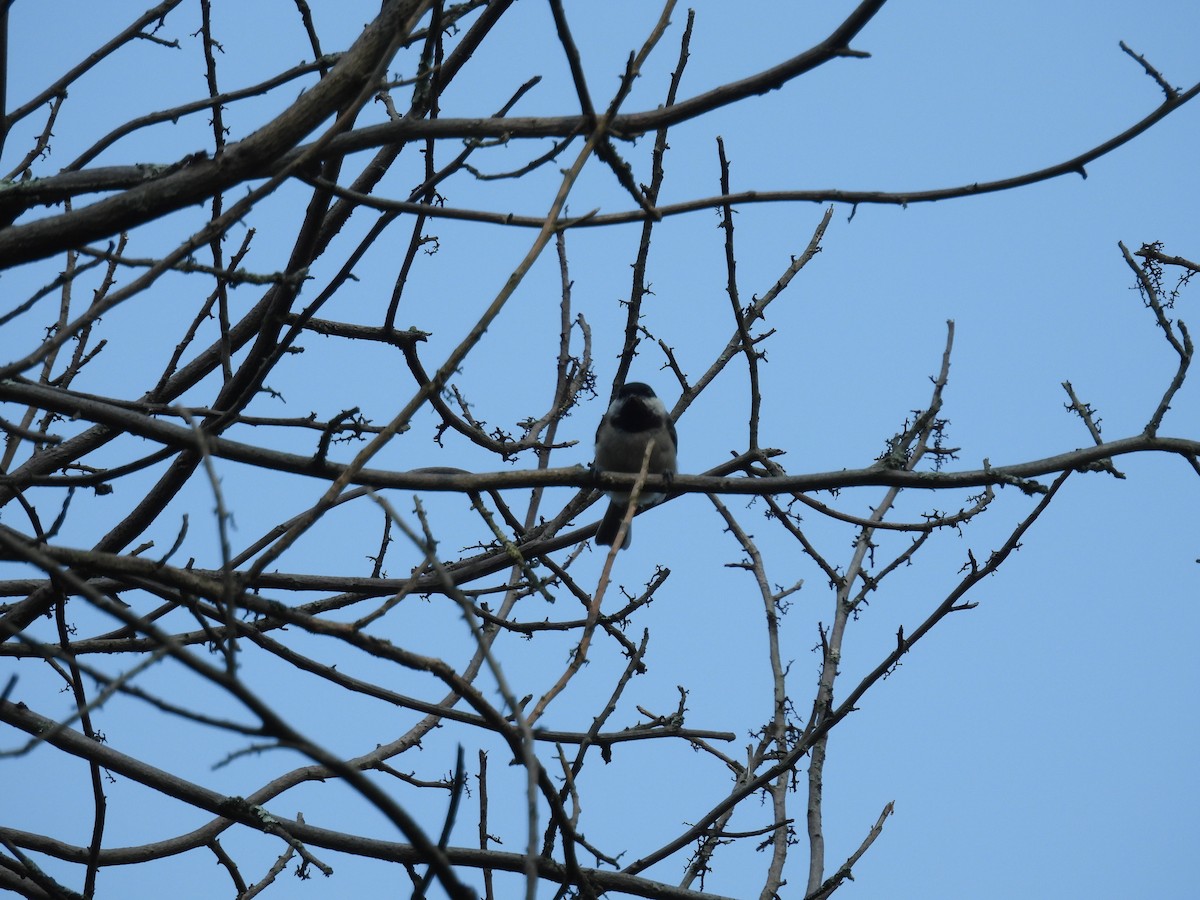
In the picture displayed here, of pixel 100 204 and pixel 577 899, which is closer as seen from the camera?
pixel 100 204

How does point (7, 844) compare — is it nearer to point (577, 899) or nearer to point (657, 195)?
point (577, 899)

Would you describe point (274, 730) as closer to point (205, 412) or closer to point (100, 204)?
point (100, 204)

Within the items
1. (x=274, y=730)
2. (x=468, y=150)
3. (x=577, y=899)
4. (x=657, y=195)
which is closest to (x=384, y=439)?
(x=274, y=730)

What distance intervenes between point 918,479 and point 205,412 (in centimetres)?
207

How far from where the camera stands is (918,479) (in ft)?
10.2

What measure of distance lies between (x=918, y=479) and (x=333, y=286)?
1.77m

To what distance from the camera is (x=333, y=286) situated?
3488 mm

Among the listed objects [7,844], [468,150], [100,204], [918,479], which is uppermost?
[468,150]

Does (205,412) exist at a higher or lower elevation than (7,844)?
higher

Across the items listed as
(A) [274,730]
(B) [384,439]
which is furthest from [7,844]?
(A) [274,730]

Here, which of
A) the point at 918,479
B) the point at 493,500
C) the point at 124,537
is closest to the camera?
the point at 918,479

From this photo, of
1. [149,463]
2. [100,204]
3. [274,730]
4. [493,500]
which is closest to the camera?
[274,730]

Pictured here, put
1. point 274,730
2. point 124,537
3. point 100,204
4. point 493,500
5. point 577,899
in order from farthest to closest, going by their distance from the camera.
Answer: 1. point 124,537
2. point 493,500
3. point 577,899
4. point 100,204
5. point 274,730

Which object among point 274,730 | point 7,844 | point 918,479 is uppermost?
point 918,479
